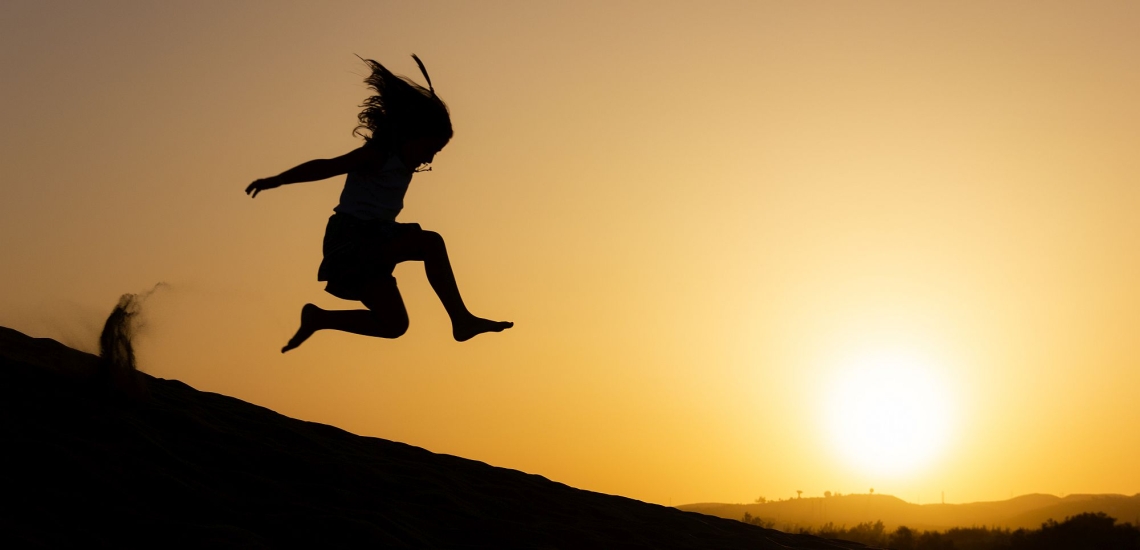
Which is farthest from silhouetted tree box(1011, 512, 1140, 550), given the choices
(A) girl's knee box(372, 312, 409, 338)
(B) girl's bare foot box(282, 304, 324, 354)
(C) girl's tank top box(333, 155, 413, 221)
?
(C) girl's tank top box(333, 155, 413, 221)

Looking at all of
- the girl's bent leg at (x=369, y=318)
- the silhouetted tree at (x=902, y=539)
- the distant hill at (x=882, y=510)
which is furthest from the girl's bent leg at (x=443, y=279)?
the distant hill at (x=882, y=510)

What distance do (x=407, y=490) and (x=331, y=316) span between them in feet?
4.85

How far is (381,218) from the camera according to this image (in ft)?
20.7

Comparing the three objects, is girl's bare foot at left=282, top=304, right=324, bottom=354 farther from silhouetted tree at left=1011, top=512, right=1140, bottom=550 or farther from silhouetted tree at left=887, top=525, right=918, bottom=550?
silhouetted tree at left=887, top=525, right=918, bottom=550

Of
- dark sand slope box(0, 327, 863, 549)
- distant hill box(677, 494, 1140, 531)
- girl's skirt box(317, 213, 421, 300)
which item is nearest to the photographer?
dark sand slope box(0, 327, 863, 549)

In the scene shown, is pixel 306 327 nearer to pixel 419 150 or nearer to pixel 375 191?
pixel 375 191

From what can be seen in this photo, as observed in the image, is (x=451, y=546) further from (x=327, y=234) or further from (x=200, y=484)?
(x=327, y=234)

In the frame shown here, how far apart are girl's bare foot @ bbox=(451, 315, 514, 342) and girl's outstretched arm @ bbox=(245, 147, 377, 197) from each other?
1.13 m

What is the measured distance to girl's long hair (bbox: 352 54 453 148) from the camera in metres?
6.34

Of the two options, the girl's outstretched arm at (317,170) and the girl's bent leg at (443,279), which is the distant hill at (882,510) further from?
the girl's outstretched arm at (317,170)

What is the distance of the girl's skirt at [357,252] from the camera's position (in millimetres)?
6316

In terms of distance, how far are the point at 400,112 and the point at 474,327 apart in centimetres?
129

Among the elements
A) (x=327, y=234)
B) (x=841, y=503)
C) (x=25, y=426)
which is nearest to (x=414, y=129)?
(x=327, y=234)

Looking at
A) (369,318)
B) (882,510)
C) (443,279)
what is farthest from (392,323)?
(882,510)
